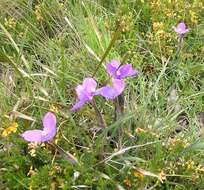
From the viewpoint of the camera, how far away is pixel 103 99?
6.78 ft

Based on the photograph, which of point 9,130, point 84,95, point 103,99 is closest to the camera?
point 84,95

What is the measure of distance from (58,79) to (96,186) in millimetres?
545

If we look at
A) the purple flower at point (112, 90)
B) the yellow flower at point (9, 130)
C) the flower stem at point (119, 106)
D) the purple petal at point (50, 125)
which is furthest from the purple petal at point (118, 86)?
the yellow flower at point (9, 130)

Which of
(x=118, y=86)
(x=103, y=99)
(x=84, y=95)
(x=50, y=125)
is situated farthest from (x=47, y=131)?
(x=103, y=99)

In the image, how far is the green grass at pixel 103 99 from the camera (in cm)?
180

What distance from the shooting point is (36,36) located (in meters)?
2.63

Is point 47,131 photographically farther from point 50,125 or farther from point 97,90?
point 97,90

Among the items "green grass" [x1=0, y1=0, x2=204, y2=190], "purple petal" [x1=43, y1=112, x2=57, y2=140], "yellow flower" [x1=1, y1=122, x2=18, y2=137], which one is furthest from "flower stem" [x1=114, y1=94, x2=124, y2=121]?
"yellow flower" [x1=1, y1=122, x2=18, y2=137]

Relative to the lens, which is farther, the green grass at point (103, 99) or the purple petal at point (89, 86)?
the green grass at point (103, 99)

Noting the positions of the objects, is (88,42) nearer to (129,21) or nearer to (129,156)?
(129,21)

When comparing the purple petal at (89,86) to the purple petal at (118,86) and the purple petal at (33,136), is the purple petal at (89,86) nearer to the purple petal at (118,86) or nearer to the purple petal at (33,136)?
the purple petal at (118,86)

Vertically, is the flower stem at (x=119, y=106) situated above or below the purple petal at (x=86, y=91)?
above

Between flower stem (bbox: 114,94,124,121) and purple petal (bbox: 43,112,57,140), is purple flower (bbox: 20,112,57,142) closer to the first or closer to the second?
purple petal (bbox: 43,112,57,140)

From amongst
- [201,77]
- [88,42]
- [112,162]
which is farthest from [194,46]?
[112,162]
